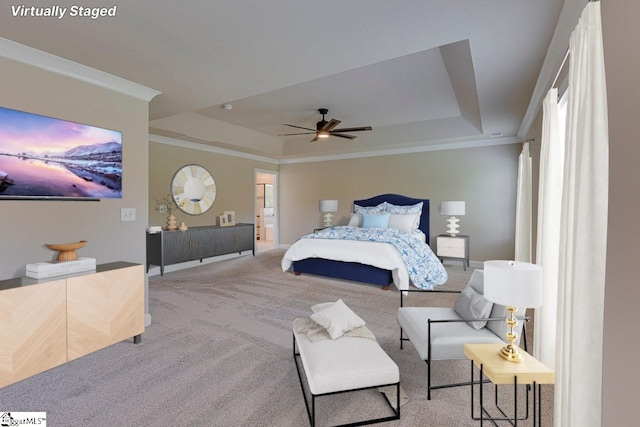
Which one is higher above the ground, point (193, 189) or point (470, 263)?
point (193, 189)

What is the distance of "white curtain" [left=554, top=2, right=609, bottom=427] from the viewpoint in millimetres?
1281

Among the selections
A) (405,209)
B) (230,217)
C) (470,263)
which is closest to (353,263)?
(405,209)

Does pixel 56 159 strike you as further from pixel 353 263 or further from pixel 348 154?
pixel 348 154

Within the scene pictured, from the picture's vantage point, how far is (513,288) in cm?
166

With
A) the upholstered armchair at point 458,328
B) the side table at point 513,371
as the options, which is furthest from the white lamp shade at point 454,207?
the side table at point 513,371

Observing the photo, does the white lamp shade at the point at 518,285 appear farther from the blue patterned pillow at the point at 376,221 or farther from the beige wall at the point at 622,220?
the blue patterned pillow at the point at 376,221

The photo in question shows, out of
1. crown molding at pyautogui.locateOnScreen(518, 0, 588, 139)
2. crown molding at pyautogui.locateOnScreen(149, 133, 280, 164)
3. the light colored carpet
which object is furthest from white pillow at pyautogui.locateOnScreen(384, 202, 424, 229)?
crown molding at pyautogui.locateOnScreen(149, 133, 280, 164)

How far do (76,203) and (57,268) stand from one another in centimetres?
70

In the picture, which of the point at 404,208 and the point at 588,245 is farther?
the point at 404,208

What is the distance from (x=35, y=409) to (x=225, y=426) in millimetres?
1298

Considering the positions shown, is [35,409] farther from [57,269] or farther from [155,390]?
[57,269]

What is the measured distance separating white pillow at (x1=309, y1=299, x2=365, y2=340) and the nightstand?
4274 mm

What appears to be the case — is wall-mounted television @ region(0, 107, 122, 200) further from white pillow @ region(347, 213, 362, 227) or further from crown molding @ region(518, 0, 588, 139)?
white pillow @ region(347, 213, 362, 227)

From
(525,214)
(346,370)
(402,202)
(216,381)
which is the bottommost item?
(216,381)
